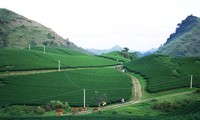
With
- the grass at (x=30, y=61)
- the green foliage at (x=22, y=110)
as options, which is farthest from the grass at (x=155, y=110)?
the grass at (x=30, y=61)

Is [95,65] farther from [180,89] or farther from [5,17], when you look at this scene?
[5,17]

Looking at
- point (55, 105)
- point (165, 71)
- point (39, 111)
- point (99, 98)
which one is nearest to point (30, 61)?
point (55, 105)

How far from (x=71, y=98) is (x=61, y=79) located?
31.9 feet

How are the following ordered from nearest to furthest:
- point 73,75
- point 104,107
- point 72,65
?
point 104,107, point 73,75, point 72,65

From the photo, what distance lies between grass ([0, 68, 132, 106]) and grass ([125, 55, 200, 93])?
539 cm

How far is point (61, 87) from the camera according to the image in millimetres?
47875

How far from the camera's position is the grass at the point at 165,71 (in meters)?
52.9

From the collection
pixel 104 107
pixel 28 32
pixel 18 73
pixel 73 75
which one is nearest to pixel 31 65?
pixel 18 73

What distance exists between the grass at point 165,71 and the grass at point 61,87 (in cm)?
539

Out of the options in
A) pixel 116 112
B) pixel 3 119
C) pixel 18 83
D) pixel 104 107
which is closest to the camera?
pixel 3 119

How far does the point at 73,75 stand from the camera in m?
56.2

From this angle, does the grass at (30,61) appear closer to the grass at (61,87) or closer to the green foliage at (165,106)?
the grass at (61,87)

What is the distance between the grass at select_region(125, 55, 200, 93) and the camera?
52.9m

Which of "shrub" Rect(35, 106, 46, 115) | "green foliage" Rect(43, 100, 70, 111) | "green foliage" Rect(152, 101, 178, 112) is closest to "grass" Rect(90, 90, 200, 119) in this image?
"green foliage" Rect(152, 101, 178, 112)
